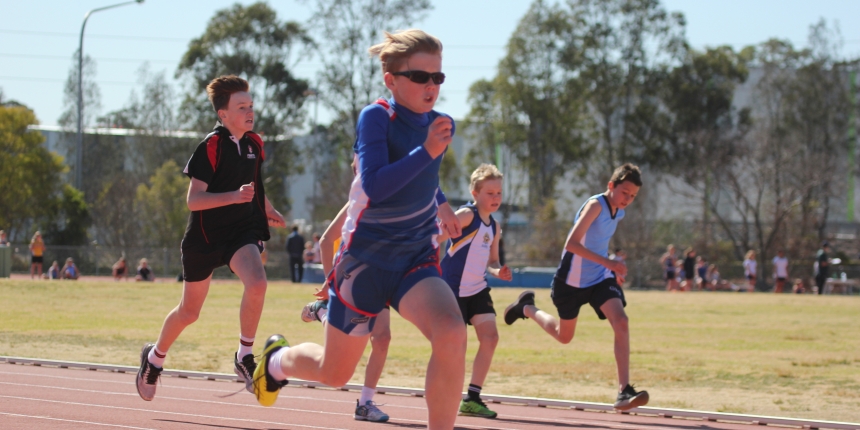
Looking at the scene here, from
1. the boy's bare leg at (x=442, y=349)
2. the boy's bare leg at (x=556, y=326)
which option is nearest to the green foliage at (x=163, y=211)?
the boy's bare leg at (x=556, y=326)

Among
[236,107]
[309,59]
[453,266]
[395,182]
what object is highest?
[309,59]

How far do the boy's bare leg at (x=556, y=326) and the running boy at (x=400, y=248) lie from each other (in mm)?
4141

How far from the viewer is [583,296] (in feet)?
28.0

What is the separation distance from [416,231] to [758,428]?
382cm

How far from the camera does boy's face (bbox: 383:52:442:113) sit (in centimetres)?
458

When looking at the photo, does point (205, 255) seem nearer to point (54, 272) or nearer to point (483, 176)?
point (483, 176)

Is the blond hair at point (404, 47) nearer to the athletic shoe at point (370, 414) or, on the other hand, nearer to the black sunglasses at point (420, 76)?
the black sunglasses at point (420, 76)

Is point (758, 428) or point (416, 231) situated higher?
point (416, 231)

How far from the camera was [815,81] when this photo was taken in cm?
4959

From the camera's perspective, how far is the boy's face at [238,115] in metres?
6.81

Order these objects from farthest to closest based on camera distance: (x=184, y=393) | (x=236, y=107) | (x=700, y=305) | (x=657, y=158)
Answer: (x=657, y=158)
(x=700, y=305)
(x=184, y=393)
(x=236, y=107)

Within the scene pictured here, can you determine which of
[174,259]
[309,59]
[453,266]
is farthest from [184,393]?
[309,59]

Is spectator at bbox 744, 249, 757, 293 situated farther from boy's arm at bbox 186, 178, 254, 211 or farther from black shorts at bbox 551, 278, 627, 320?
boy's arm at bbox 186, 178, 254, 211

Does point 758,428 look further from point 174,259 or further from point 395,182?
point 174,259
